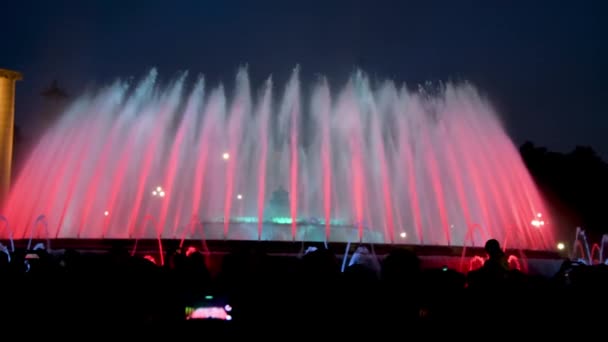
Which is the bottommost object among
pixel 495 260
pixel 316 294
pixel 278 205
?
pixel 316 294

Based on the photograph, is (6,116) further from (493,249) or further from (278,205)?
(493,249)

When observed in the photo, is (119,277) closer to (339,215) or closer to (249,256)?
(249,256)

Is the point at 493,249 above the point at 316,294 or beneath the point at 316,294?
above

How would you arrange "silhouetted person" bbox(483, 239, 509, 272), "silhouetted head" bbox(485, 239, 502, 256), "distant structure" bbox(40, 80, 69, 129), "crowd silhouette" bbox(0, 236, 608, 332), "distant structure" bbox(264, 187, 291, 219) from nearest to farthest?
1. "crowd silhouette" bbox(0, 236, 608, 332)
2. "silhouetted person" bbox(483, 239, 509, 272)
3. "silhouetted head" bbox(485, 239, 502, 256)
4. "distant structure" bbox(264, 187, 291, 219)
5. "distant structure" bbox(40, 80, 69, 129)

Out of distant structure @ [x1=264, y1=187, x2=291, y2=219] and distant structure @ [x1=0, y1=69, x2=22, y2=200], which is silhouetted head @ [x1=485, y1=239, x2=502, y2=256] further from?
distant structure @ [x1=0, y1=69, x2=22, y2=200]

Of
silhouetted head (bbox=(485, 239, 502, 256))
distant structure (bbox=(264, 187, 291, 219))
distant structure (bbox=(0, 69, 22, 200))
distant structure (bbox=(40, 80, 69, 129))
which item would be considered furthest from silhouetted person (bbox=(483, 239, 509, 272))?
distant structure (bbox=(40, 80, 69, 129))

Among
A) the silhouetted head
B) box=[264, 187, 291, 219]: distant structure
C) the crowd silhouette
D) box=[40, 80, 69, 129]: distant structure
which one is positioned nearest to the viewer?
the crowd silhouette

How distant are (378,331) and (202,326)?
1939 mm

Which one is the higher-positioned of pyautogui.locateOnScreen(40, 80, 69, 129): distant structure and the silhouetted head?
pyautogui.locateOnScreen(40, 80, 69, 129): distant structure

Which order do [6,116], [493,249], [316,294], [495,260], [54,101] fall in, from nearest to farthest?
[316,294] < [495,260] < [493,249] < [6,116] < [54,101]

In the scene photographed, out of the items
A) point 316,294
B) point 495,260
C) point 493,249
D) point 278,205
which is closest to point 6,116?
point 278,205

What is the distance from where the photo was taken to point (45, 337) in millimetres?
6488

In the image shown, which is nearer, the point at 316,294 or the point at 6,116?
the point at 316,294

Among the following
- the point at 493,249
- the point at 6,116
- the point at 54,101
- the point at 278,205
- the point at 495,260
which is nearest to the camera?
the point at 495,260
